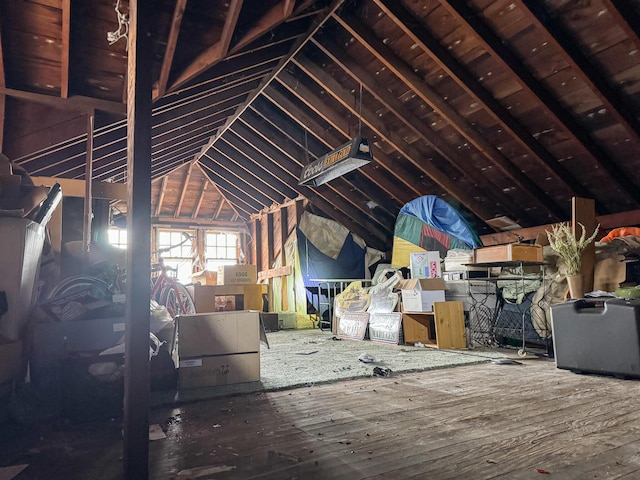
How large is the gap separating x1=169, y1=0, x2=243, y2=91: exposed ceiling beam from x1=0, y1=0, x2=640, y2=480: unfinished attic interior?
20 mm

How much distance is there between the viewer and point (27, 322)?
218 centimetres

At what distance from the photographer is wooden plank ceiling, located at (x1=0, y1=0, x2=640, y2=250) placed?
3295mm

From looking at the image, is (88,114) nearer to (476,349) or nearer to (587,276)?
(476,349)

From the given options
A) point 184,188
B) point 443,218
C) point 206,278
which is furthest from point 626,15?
point 184,188

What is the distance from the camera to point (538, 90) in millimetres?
4164

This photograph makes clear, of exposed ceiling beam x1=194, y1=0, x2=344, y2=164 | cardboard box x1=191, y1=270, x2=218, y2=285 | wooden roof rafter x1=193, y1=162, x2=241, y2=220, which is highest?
exposed ceiling beam x1=194, y1=0, x2=344, y2=164

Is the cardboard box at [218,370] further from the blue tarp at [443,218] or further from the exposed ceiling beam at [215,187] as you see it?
the exposed ceiling beam at [215,187]

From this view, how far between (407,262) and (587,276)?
277 cm

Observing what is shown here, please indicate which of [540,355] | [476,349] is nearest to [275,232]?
[476,349]

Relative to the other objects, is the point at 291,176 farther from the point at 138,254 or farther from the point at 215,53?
the point at 138,254

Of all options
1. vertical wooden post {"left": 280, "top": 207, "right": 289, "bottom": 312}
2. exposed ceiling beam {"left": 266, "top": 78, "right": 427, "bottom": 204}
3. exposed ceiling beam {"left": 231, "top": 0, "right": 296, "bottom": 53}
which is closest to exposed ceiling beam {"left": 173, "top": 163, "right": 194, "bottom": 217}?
vertical wooden post {"left": 280, "top": 207, "right": 289, "bottom": 312}

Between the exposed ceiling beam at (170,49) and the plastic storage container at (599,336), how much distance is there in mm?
3595

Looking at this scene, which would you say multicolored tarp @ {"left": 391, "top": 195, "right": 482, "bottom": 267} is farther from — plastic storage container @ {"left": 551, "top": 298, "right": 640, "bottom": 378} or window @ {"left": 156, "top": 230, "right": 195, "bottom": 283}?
window @ {"left": 156, "top": 230, "right": 195, "bottom": 283}

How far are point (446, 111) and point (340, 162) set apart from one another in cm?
138
